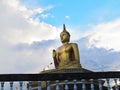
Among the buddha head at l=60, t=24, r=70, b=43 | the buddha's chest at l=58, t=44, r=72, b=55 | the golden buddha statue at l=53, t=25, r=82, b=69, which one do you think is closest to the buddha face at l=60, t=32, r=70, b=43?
the buddha head at l=60, t=24, r=70, b=43

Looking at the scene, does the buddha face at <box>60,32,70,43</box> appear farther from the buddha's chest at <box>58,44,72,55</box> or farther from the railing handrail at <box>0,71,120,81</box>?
the railing handrail at <box>0,71,120,81</box>

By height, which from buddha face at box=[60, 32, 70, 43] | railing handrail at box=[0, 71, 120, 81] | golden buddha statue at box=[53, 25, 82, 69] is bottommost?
railing handrail at box=[0, 71, 120, 81]

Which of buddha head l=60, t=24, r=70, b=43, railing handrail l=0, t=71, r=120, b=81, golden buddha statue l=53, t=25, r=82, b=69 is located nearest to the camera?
railing handrail l=0, t=71, r=120, b=81

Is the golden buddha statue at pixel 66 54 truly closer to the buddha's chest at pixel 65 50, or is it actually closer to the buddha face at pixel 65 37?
the buddha's chest at pixel 65 50

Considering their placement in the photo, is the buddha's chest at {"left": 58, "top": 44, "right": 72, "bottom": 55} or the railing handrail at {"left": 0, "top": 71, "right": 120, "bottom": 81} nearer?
the railing handrail at {"left": 0, "top": 71, "right": 120, "bottom": 81}

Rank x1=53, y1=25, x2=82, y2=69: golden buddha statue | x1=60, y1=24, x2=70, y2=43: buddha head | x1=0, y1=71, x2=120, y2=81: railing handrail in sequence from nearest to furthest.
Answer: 1. x1=0, y1=71, x2=120, y2=81: railing handrail
2. x1=53, y1=25, x2=82, y2=69: golden buddha statue
3. x1=60, y1=24, x2=70, y2=43: buddha head

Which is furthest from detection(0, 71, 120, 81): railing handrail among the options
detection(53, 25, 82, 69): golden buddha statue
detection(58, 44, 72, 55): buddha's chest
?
detection(58, 44, 72, 55): buddha's chest

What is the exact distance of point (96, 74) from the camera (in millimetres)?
5379

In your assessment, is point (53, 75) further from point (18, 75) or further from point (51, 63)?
point (51, 63)

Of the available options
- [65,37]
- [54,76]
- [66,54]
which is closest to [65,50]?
[66,54]

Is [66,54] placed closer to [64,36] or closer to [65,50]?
[65,50]

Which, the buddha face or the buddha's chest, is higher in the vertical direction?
the buddha face

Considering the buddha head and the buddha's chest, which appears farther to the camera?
the buddha head

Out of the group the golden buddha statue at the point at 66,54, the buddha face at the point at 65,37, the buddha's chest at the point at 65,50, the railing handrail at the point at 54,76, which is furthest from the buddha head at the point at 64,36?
the railing handrail at the point at 54,76
